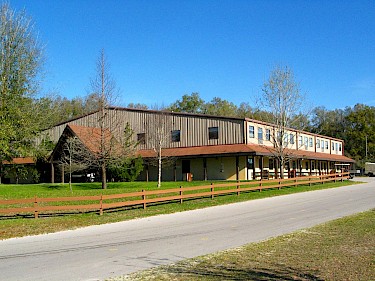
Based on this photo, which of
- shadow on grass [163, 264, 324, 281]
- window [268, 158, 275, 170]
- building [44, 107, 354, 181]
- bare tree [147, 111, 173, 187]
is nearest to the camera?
shadow on grass [163, 264, 324, 281]

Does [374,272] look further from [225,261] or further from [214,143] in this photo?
[214,143]

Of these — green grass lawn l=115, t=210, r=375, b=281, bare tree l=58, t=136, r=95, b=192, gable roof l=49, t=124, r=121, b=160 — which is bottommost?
green grass lawn l=115, t=210, r=375, b=281

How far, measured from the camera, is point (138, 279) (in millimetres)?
7242

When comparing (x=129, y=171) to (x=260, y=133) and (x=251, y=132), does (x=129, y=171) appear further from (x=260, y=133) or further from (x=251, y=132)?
(x=260, y=133)

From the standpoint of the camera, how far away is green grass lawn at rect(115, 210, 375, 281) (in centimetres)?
712

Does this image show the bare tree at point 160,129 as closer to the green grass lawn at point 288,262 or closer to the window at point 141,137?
the window at point 141,137

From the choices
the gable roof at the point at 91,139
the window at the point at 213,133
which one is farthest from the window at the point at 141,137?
the window at the point at 213,133

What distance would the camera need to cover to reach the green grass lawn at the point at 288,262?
280 inches

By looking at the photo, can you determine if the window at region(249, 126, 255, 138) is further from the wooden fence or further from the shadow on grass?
the shadow on grass

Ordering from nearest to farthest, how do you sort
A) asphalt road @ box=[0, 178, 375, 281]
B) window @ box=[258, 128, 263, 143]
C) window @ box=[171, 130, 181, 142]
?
asphalt road @ box=[0, 178, 375, 281], window @ box=[258, 128, 263, 143], window @ box=[171, 130, 181, 142]

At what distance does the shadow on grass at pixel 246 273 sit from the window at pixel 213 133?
33699 mm

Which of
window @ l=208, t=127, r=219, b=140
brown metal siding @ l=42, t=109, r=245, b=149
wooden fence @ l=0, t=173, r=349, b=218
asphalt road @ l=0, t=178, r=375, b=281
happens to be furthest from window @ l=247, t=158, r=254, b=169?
asphalt road @ l=0, t=178, r=375, b=281

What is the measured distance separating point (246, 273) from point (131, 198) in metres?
16.9

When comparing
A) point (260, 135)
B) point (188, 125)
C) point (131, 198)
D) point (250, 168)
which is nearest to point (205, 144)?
point (188, 125)
